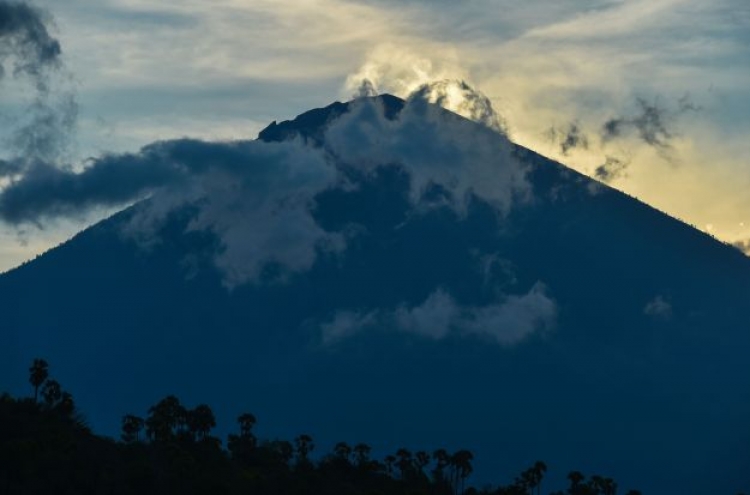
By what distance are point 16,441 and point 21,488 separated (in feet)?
27.2

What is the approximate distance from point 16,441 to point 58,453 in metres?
7.90

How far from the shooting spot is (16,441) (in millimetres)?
193000

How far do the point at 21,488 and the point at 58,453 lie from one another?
44.5 feet

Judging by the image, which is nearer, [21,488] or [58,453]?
[21,488]

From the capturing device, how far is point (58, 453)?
655ft

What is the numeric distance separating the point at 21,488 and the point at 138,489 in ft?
56.4

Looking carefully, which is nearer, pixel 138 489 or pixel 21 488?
pixel 21 488

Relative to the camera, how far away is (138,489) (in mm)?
A: 199000

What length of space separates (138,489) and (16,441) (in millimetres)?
16190

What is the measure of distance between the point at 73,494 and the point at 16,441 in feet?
32.6

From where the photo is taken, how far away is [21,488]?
186m

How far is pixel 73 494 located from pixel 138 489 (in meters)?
11.3
